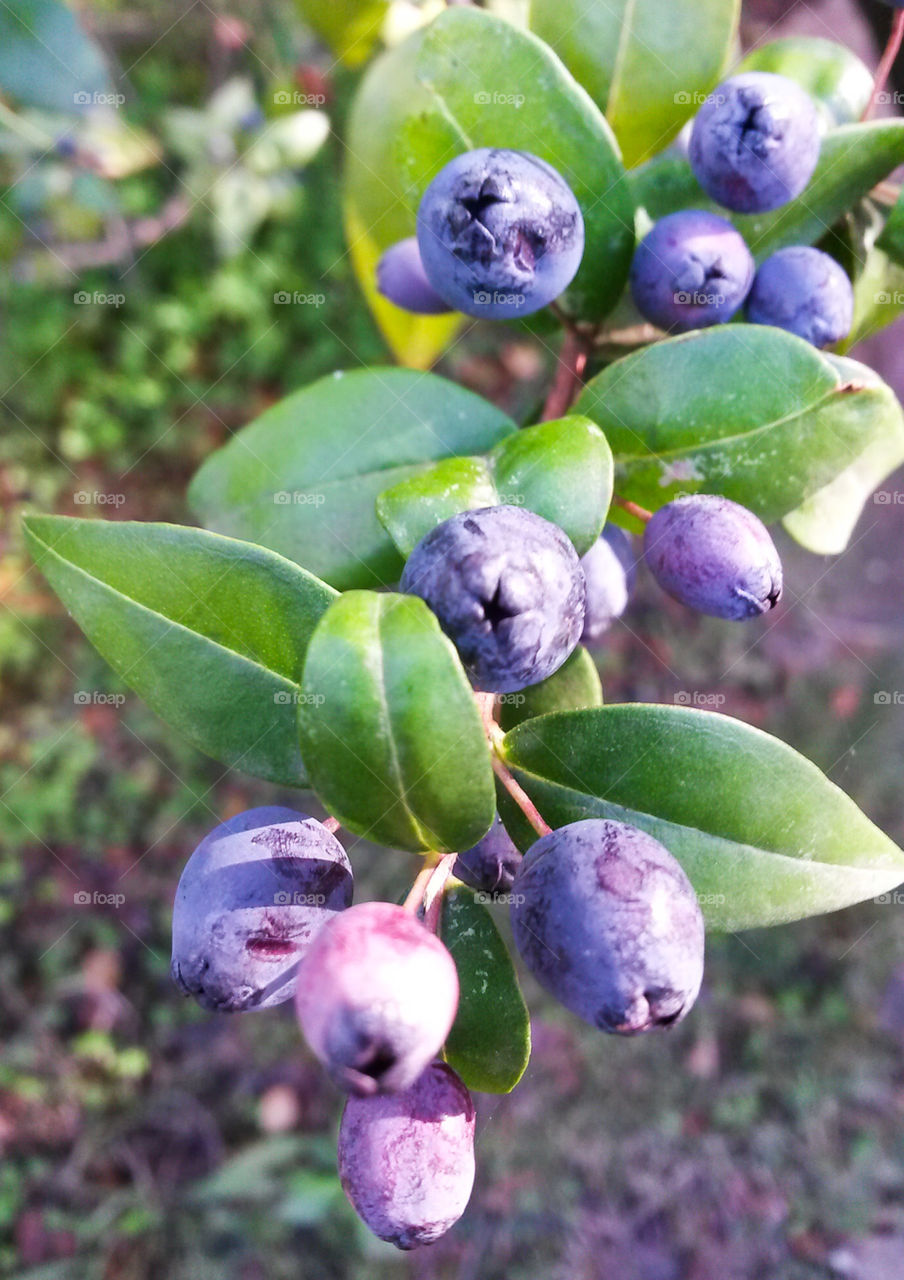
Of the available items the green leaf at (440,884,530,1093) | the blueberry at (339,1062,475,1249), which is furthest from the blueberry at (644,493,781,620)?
the blueberry at (339,1062,475,1249)

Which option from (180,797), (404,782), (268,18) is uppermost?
(268,18)

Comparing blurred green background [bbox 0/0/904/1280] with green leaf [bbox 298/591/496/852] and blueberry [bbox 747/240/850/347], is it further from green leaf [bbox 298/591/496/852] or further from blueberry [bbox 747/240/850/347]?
green leaf [bbox 298/591/496/852]

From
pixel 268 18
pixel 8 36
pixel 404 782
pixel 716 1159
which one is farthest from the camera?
pixel 716 1159

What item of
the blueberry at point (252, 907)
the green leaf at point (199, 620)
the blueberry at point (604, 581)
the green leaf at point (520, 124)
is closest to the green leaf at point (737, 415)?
the blueberry at point (604, 581)

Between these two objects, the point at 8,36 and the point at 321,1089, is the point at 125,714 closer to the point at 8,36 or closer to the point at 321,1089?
the point at 321,1089

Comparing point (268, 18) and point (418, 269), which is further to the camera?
point (268, 18)

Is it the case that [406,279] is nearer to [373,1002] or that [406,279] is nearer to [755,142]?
[755,142]

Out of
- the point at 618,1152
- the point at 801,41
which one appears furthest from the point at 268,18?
the point at 618,1152
